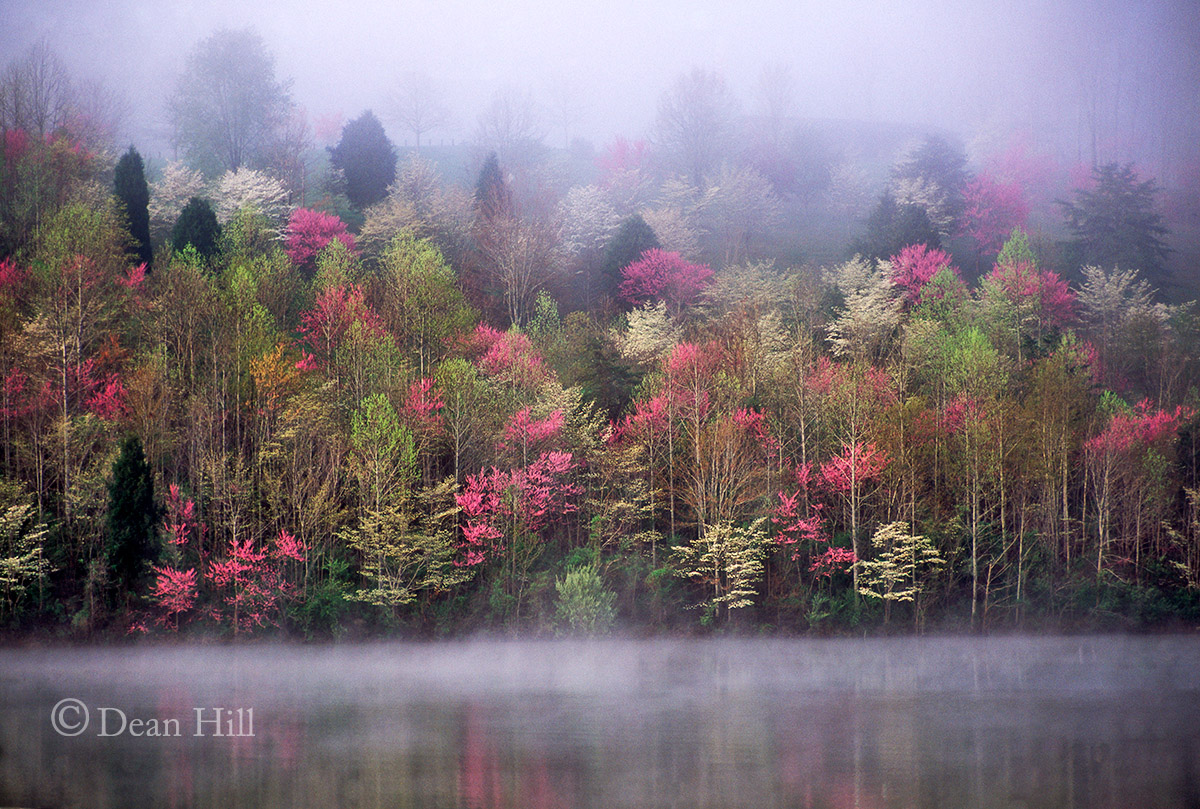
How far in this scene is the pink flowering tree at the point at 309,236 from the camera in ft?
140

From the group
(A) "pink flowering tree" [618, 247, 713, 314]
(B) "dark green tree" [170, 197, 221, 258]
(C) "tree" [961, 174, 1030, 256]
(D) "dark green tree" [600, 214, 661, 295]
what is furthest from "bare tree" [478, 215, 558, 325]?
(C) "tree" [961, 174, 1030, 256]

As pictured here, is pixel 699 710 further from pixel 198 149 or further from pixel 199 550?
pixel 198 149

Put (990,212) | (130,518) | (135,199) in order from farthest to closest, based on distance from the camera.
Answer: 1. (990,212)
2. (135,199)
3. (130,518)

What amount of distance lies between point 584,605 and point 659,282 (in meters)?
20.7

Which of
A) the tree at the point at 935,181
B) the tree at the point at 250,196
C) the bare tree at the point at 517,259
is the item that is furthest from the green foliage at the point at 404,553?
the tree at the point at 935,181

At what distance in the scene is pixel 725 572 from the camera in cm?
2942

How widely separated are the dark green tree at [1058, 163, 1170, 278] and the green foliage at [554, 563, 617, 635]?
31.8 m

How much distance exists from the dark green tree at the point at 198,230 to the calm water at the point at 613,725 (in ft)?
58.4

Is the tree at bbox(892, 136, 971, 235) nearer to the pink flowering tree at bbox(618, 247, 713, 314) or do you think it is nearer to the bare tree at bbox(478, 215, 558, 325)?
the pink flowering tree at bbox(618, 247, 713, 314)

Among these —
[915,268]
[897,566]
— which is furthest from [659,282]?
[897,566]

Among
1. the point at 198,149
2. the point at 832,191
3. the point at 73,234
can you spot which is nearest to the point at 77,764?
the point at 73,234

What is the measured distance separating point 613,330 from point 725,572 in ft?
39.6

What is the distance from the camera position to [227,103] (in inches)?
2270

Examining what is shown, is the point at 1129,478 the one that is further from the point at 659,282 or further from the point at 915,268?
the point at 659,282
